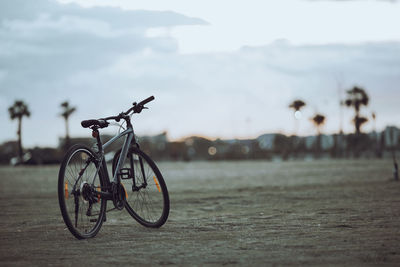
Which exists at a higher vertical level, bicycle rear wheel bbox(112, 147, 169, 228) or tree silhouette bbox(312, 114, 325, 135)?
tree silhouette bbox(312, 114, 325, 135)

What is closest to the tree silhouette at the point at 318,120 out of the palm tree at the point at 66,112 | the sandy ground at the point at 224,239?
the palm tree at the point at 66,112

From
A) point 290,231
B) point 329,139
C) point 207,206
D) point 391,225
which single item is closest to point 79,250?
point 290,231

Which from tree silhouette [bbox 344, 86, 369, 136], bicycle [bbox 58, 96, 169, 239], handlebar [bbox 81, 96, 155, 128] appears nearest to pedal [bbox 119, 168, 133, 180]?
bicycle [bbox 58, 96, 169, 239]

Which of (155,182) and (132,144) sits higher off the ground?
(132,144)

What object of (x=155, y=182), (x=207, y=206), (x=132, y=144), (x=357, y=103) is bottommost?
(x=207, y=206)

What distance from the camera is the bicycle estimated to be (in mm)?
5363

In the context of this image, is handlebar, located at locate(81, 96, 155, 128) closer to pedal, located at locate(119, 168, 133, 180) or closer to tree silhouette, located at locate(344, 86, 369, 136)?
pedal, located at locate(119, 168, 133, 180)

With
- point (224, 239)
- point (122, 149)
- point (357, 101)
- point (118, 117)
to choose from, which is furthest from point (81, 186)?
point (357, 101)

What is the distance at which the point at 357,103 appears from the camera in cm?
7700

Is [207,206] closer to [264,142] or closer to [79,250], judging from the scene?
[79,250]

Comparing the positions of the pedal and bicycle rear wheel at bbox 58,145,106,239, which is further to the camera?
the pedal

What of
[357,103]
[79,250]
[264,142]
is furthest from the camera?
[264,142]

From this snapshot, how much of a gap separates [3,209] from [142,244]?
5.36m

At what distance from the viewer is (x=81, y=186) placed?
213 inches
